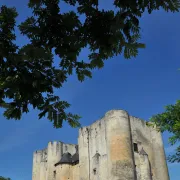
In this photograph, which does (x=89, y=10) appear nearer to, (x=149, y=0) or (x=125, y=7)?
(x=125, y=7)

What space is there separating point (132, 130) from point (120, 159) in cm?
558

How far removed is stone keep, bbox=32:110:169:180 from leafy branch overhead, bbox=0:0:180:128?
3063 cm

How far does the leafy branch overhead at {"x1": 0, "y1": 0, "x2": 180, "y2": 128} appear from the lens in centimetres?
429

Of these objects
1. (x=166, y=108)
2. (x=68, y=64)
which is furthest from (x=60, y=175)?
(x=68, y=64)

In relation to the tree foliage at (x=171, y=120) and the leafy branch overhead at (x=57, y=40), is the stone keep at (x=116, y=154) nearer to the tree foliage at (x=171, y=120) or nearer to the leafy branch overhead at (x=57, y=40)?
the tree foliage at (x=171, y=120)

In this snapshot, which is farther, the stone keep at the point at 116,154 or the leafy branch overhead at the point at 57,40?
the stone keep at the point at 116,154

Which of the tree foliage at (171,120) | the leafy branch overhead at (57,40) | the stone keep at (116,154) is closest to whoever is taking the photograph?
the leafy branch overhead at (57,40)

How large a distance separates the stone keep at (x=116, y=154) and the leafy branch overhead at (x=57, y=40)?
30628 mm

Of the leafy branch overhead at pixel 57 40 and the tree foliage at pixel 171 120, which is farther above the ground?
the tree foliage at pixel 171 120

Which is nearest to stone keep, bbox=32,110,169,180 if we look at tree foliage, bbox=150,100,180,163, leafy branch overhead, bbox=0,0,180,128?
tree foliage, bbox=150,100,180,163

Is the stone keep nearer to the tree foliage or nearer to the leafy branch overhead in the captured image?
the tree foliage

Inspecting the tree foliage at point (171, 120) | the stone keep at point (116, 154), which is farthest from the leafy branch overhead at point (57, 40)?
the stone keep at point (116, 154)

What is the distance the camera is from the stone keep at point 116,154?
35.2 m

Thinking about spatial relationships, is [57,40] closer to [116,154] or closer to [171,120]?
[171,120]
